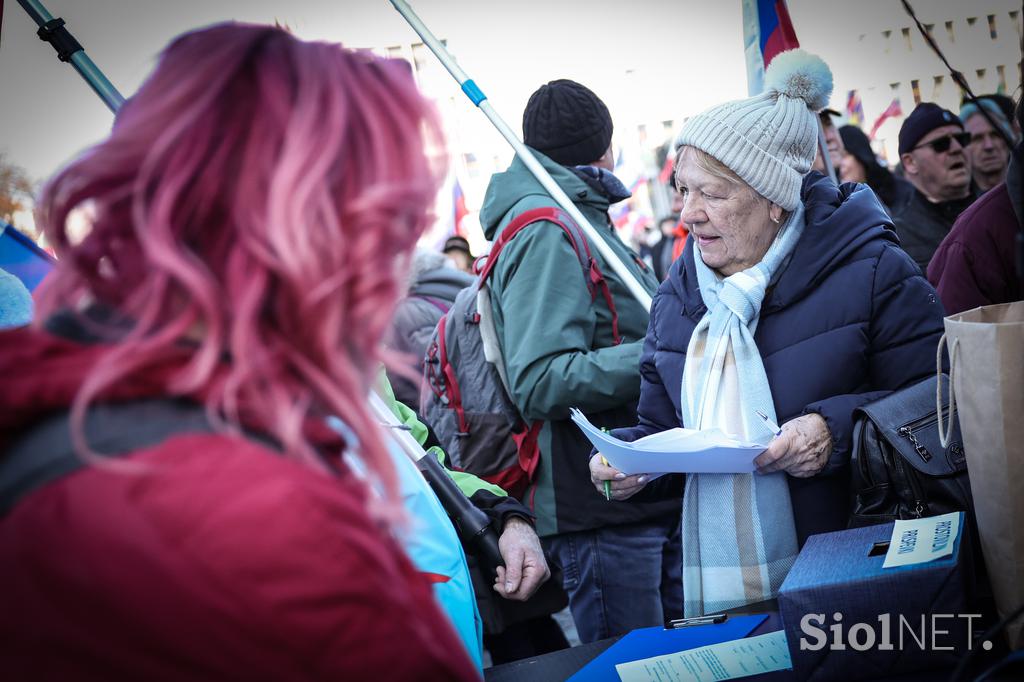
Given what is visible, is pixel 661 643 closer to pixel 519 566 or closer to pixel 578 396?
pixel 519 566

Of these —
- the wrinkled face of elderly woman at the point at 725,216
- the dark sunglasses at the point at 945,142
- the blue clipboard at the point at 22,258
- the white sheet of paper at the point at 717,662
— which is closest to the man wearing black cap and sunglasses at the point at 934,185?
the dark sunglasses at the point at 945,142

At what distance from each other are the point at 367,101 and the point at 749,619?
140cm

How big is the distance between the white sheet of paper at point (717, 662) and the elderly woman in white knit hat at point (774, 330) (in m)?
0.56

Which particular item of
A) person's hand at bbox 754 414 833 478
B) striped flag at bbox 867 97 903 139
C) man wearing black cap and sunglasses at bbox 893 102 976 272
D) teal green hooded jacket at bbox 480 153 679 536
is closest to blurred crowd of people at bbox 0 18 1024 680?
person's hand at bbox 754 414 833 478

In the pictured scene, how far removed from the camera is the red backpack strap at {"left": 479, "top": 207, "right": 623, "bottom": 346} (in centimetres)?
300

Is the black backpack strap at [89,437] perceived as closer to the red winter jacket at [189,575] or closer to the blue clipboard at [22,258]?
the red winter jacket at [189,575]

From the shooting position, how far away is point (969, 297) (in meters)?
2.99

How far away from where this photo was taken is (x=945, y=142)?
179 inches

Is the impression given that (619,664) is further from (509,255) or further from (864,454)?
(509,255)

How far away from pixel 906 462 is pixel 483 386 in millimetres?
1619

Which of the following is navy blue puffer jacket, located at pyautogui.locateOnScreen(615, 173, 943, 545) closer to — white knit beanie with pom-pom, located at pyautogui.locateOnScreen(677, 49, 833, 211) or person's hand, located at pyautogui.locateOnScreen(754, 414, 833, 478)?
person's hand, located at pyautogui.locateOnScreen(754, 414, 833, 478)

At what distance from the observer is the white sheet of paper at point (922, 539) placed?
5.30 ft

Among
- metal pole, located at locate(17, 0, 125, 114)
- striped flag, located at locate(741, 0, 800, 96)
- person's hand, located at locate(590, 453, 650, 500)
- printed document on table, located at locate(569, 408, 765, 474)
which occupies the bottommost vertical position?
person's hand, located at locate(590, 453, 650, 500)

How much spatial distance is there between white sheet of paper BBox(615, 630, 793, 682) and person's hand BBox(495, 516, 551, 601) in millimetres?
534
